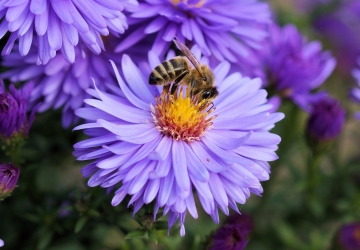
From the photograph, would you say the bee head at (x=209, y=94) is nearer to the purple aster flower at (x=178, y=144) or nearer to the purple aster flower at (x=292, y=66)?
the purple aster flower at (x=178, y=144)

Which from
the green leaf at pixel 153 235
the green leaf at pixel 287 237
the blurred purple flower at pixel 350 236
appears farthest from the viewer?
the green leaf at pixel 287 237

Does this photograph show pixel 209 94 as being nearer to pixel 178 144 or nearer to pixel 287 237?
pixel 178 144

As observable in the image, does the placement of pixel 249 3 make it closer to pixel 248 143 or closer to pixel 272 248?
pixel 248 143

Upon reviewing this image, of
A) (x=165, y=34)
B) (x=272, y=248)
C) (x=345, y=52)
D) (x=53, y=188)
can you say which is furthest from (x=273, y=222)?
(x=345, y=52)

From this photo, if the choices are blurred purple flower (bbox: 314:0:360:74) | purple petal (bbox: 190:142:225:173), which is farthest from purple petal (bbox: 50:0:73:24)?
blurred purple flower (bbox: 314:0:360:74)

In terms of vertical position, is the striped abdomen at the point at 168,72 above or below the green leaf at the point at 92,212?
above

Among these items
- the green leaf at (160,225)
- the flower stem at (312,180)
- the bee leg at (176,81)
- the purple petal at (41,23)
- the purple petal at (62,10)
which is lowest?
the flower stem at (312,180)

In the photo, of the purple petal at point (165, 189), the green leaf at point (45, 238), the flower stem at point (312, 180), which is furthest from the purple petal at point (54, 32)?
the flower stem at point (312, 180)

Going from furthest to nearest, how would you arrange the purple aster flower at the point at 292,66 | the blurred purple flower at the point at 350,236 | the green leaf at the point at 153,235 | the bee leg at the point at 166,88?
the purple aster flower at the point at 292,66, the blurred purple flower at the point at 350,236, the bee leg at the point at 166,88, the green leaf at the point at 153,235
